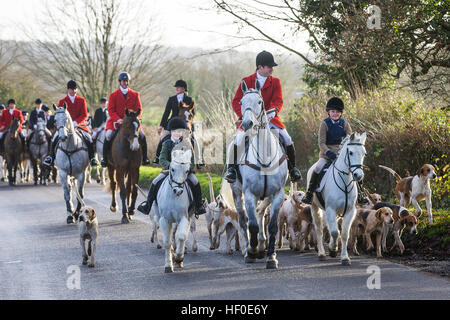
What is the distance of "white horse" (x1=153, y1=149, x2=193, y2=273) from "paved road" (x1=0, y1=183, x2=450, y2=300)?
30 centimetres

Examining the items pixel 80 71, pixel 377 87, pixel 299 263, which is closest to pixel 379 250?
pixel 299 263

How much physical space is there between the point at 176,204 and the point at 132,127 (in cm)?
575

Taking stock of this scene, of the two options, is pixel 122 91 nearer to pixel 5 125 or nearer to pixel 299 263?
pixel 299 263

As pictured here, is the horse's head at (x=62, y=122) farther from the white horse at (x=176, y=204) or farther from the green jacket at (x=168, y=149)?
the white horse at (x=176, y=204)

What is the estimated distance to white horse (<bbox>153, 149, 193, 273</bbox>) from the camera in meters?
8.82

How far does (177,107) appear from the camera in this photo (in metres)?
14.8

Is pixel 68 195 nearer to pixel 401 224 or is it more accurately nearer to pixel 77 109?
pixel 77 109

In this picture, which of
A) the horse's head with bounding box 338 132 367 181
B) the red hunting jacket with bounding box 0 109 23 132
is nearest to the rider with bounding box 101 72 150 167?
the horse's head with bounding box 338 132 367 181

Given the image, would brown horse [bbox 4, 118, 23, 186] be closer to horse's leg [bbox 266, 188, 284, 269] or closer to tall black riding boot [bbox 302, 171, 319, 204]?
tall black riding boot [bbox 302, 171, 319, 204]

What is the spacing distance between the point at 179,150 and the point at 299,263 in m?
2.36

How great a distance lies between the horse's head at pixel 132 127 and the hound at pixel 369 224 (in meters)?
5.41

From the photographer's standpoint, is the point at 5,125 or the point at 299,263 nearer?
the point at 299,263

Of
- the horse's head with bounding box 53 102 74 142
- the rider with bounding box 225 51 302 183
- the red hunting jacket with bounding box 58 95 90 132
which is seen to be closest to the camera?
the rider with bounding box 225 51 302 183
